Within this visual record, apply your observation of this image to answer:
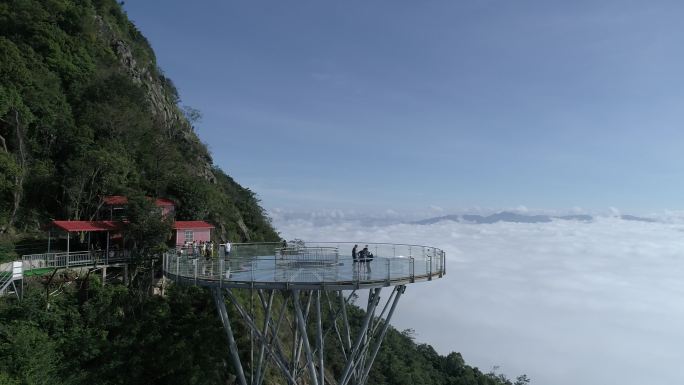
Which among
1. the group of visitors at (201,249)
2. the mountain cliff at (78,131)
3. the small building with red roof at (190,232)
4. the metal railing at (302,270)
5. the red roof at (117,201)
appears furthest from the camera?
the mountain cliff at (78,131)

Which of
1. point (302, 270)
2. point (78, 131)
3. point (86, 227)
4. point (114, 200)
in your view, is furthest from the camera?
point (78, 131)

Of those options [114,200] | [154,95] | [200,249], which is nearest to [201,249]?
[200,249]

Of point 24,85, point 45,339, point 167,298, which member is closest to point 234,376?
point 167,298

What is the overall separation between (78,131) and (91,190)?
605cm

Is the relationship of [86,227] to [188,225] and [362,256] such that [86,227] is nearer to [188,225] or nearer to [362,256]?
[188,225]

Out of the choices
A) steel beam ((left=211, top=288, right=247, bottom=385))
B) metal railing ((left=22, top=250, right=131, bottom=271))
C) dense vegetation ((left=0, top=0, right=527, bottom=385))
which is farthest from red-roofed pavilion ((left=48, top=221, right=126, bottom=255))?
steel beam ((left=211, top=288, right=247, bottom=385))

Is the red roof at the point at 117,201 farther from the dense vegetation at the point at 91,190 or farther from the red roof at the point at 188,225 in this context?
the red roof at the point at 188,225

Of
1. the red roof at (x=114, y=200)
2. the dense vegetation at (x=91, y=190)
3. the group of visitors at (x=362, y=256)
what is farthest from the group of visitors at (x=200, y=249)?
the group of visitors at (x=362, y=256)

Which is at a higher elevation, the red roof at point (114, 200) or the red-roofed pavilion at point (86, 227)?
the red roof at point (114, 200)

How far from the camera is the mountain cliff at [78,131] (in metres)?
27.2

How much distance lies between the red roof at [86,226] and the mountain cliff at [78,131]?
3.39m

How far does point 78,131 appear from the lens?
30.8 metres

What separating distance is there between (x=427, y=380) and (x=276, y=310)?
37.9m

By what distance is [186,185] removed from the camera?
31828 mm
